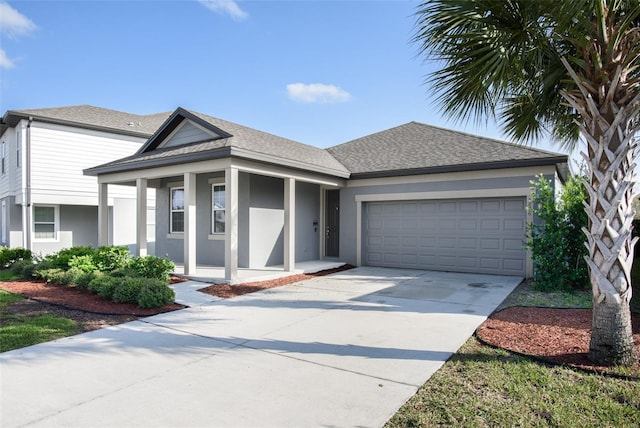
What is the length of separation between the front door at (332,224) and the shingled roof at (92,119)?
10.6m

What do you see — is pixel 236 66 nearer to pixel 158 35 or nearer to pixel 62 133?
pixel 158 35

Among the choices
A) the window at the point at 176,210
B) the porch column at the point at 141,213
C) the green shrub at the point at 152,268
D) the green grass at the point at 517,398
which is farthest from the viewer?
the window at the point at 176,210

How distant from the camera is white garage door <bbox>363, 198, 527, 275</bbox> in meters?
10.8

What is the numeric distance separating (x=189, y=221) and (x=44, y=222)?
35.7 feet

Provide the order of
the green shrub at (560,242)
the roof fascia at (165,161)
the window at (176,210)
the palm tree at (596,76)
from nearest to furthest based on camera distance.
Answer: the palm tree at (596,76) → the green shrub at (560,242) → the roof fascia at (165,161) → the window at (176,210)

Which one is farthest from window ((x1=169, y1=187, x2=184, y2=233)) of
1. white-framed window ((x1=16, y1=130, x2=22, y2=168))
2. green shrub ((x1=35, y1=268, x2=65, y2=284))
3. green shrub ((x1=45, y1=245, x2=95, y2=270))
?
white-framed window ((x1=16, y1=130, x2=22, y2=168))

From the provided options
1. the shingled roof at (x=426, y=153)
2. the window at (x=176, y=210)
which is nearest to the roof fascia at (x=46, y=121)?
the window at (x=176, y=210)

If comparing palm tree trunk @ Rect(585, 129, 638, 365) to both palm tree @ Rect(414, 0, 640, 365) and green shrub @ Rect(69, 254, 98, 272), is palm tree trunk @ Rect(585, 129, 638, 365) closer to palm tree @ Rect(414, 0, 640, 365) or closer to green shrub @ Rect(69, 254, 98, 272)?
palm tree @ Rect(414, 0, 640, 365)

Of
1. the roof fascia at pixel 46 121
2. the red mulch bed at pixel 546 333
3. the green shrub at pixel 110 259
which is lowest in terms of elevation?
the red mulch bed at pixel 546 333

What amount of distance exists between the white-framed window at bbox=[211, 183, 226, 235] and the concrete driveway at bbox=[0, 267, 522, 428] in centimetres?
484

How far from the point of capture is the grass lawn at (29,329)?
205 inches

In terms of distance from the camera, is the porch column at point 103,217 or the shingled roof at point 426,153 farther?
the porch column at point 103,217

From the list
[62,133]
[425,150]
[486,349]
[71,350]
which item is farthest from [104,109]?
[486,349]

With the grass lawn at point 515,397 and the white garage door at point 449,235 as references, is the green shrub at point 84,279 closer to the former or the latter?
the grass lawn at point 515,397
